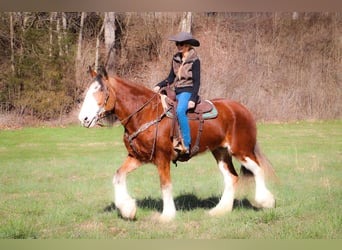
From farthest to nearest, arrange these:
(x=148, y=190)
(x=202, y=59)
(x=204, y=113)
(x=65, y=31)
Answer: (x=202, y=59) < (x=65, y=31) < (x=148, y=190) < (x=204, y=113)

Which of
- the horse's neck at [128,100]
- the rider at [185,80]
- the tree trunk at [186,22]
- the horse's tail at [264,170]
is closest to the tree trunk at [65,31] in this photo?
the tree trunk at [186,22]

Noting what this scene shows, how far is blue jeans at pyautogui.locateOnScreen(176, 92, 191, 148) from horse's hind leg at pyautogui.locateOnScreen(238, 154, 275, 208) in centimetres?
66

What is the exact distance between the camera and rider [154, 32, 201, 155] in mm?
3893

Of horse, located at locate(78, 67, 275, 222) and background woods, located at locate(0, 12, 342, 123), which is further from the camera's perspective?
background woods, located at locate(0, 12, 342, 123)

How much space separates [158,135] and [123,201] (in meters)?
0.67

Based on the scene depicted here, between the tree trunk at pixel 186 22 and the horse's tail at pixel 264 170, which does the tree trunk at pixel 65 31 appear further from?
the horse's tail at pixel 264 170

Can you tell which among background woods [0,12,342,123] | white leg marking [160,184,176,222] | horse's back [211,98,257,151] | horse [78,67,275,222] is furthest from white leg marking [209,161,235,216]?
background woods [0,12,342,123]

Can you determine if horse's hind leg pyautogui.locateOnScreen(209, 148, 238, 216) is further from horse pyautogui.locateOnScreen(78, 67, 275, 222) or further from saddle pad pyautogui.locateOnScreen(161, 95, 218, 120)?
saddle pad pyautogui.locateOnScreen(161, 95, 218, 120)

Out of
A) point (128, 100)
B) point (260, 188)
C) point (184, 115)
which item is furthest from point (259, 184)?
point (128, 100)

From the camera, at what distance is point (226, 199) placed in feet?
13.9

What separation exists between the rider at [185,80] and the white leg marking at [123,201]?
0.60 m

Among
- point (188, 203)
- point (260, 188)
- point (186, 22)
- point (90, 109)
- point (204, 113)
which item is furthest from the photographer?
point (186, 22)

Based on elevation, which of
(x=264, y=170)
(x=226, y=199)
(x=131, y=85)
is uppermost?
(x=131, y=85)

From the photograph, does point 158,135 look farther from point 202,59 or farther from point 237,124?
point 202,59
